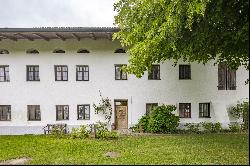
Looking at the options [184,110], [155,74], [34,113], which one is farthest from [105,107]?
[184,110]

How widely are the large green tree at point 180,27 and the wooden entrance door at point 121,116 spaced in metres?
11.2

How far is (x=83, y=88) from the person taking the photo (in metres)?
30.3

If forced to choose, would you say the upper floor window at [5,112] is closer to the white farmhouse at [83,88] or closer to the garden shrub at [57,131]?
the white farmhouse at [83,88]

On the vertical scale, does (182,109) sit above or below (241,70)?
below

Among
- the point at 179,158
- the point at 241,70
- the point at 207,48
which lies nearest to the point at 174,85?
the point at 241,70

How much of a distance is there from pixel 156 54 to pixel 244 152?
6174mm

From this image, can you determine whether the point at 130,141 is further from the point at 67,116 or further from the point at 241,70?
the point at 241,70

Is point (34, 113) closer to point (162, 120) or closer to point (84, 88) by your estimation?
point (84, 88)

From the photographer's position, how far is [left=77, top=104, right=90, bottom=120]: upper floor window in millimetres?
30250

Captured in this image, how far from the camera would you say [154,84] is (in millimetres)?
30531

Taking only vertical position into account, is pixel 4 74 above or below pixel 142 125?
above

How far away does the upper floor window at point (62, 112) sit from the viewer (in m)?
30.3

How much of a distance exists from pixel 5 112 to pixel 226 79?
17.7m

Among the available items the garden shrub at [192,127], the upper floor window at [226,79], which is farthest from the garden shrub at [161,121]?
the upper floor window at [226,79]
